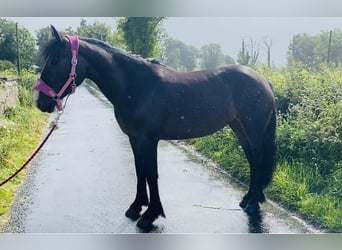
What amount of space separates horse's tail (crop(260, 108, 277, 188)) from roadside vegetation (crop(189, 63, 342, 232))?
7cm

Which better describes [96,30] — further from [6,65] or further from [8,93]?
[8,93]

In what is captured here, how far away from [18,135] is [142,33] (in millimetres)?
1040

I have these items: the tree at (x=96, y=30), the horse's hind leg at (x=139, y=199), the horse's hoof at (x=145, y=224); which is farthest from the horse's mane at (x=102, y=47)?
the horse's hoof at (x=145, y=224)

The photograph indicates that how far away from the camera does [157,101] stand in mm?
2359

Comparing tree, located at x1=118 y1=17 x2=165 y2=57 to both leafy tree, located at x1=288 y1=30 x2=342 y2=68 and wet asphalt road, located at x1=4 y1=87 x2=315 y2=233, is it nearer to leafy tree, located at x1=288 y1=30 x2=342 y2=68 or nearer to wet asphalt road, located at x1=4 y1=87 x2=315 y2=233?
wet asphalt road, located at x1=4 y1=87 x2=315 y2=233

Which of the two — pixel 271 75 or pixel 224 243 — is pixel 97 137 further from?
pixel 271 75

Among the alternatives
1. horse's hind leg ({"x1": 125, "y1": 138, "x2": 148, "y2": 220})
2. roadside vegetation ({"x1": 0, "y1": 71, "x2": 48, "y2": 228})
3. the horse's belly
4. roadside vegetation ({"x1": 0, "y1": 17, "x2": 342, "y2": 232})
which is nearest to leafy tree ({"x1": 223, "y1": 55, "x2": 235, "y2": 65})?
roadside vegetation ({"x1": 0, "y1": 17, "x2": 342, "y2": 232})

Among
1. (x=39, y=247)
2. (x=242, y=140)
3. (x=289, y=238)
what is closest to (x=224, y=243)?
(x=289, y=238)

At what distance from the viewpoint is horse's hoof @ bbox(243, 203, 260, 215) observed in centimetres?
249

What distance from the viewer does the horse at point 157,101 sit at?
2236 millimetres

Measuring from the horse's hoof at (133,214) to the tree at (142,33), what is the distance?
0.93 metres

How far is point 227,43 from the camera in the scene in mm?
2473

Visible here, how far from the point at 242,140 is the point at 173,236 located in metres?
0.72

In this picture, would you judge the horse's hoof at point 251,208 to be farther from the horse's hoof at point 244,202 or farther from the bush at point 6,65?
the bush at point 6,65
